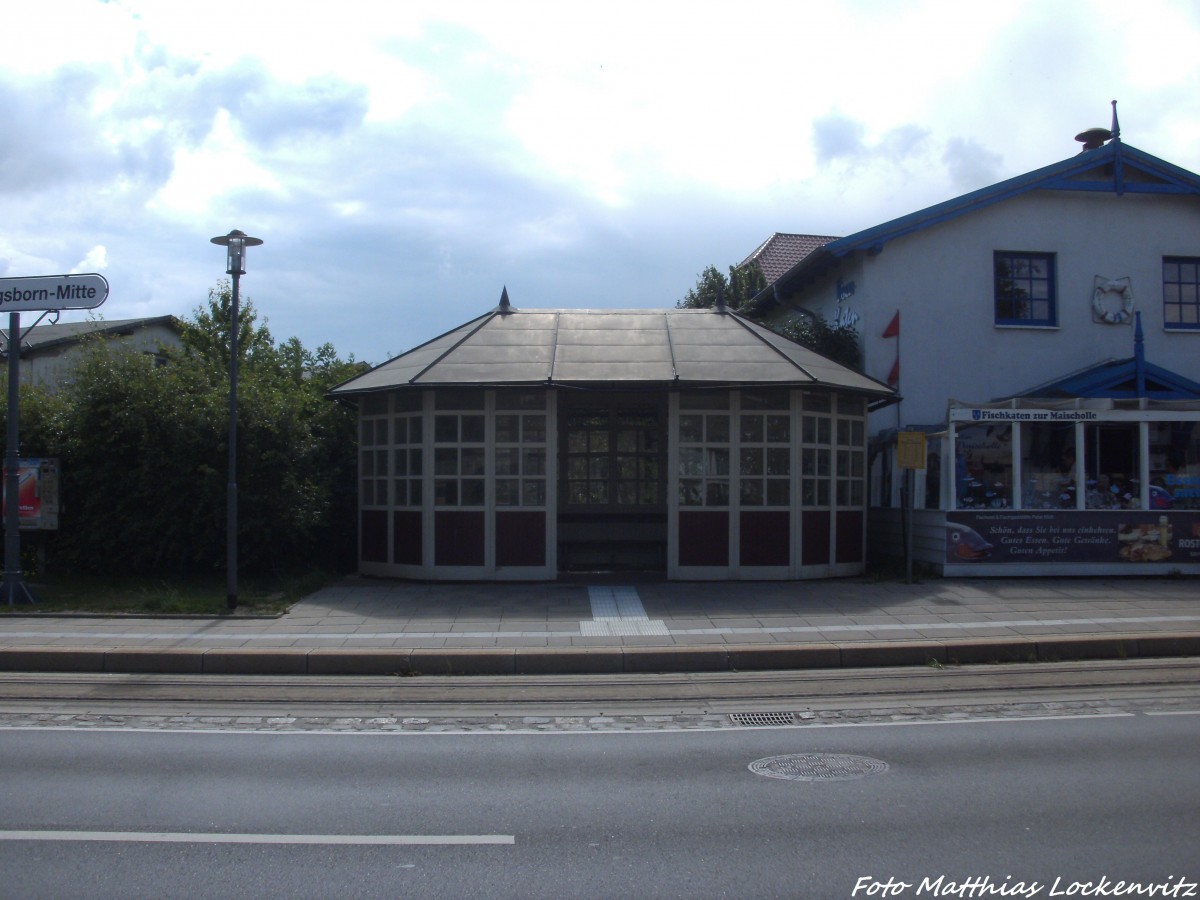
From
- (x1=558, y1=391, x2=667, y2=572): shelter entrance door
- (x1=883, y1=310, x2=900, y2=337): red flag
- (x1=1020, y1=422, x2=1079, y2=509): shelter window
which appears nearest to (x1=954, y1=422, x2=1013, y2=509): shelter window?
(x1=1020, y1=422, x2=1079, y2=509): shelter window

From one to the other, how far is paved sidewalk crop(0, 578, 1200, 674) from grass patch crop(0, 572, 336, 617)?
1.15ft

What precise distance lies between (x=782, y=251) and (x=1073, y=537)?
17652 mm

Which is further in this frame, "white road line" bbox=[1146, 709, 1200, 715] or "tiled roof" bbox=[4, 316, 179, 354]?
"tiled roof" bbox=[4, 316, 179, 354]

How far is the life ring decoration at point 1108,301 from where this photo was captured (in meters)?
20.1

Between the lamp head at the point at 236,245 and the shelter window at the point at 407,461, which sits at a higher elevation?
the lamp head at the point at 236,245

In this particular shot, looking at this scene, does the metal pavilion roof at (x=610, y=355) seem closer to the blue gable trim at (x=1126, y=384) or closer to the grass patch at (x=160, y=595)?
the grass patch at (x=160, y=595)

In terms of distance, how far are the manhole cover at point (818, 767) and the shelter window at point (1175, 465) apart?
1115 cm

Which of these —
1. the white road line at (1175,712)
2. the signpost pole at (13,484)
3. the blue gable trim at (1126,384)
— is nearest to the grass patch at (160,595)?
the signpost pole at (13,484)

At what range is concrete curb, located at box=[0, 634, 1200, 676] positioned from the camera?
10336 mm

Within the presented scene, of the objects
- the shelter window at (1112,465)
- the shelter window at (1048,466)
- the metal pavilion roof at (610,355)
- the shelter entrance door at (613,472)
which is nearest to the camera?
the metal pavilion roof at (610,355)

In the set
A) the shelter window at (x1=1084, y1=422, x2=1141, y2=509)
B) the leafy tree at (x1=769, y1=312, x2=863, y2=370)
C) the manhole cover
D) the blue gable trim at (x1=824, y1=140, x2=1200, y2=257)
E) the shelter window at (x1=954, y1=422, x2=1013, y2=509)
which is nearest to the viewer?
the manhole cover

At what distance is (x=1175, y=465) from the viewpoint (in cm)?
1636

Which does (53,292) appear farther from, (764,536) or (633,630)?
(764,536)

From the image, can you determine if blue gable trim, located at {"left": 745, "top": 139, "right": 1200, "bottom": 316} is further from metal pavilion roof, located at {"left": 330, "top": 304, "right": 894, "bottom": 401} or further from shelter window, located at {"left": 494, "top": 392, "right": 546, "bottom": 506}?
shelter window, located at {"left": 494, "top": 392, "right": 546, "bottom": 506}
